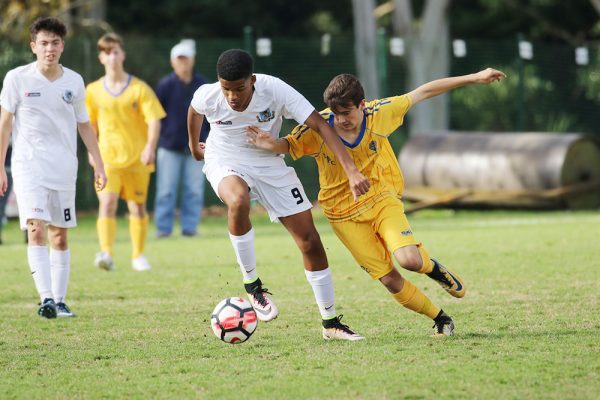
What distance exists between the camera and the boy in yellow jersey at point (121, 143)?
11789 mm

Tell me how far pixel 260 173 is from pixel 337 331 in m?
1.09

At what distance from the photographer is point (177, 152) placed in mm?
15062

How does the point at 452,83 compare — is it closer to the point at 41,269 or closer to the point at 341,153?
the point at 341,153

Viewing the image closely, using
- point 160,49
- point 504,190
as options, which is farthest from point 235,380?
point 160,49

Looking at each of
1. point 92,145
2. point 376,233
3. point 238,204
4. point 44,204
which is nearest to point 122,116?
point 92,145

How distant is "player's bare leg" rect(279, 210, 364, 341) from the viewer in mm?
7309

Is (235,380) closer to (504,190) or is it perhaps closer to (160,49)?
(504,190)

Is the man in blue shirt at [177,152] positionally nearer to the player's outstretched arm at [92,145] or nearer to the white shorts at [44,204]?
the player's outstretched arm at [92,145]

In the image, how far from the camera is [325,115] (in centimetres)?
735

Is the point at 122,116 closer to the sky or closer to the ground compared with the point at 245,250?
closer to the sky

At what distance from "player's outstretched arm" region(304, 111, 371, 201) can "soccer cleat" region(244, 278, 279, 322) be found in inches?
45.0

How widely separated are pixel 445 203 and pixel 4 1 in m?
8.76

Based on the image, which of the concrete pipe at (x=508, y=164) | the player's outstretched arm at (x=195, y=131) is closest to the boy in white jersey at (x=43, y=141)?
the player's outstretched arm at (x=195, y=131)

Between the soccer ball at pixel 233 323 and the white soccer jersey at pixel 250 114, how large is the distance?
3.11 ft
